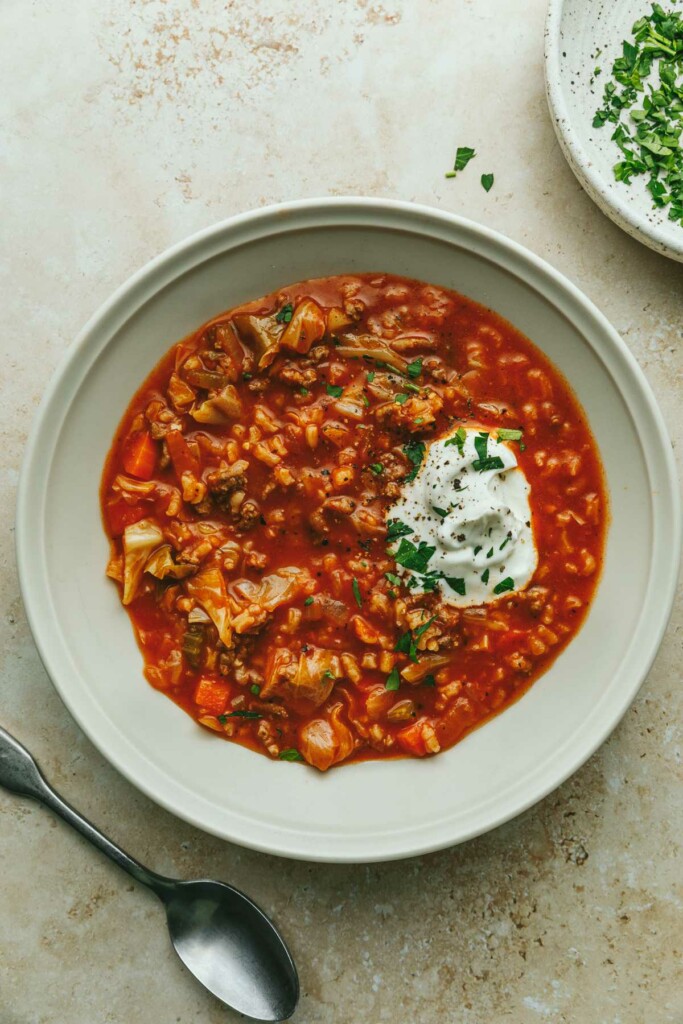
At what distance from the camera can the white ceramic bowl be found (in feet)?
13.1

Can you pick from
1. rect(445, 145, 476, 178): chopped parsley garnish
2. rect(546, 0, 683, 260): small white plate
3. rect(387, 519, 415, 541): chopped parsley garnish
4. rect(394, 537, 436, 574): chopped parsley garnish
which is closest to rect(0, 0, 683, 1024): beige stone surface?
rect(445, 145, 476, 178): chopped parsley garnish

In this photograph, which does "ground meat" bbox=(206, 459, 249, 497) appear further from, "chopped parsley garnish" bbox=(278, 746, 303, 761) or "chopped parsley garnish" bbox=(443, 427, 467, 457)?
"chopped parsley garnish" bbox=(278, 746, 303, 761)

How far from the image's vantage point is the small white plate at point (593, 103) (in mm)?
4375

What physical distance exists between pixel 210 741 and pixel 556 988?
2423mm

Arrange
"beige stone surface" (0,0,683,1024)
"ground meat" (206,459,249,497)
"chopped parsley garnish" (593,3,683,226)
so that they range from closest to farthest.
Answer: "ground meat" (206,459,249,497)
"beige stone surface" (0,0,683,1024)
"chopped parsley garnish" (593,3,683,226)

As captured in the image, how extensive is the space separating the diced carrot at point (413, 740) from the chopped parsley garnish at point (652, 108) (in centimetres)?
322

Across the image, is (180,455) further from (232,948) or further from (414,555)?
(232,948)

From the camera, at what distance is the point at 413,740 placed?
4297mm

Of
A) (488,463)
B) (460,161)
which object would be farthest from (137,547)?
(460,161)

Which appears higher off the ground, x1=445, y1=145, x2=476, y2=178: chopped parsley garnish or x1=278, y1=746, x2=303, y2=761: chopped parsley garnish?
x1=445, y1=145, x2=476, y2=178: chopped parsley garnish

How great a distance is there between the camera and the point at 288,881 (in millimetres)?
4539

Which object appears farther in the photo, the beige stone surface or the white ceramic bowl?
the beige stone surface

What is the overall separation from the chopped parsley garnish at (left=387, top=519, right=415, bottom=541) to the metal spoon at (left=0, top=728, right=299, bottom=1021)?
212 centimetres

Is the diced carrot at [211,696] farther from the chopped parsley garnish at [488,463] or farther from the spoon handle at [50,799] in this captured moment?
the chopped parsley garnish at [488,463]
